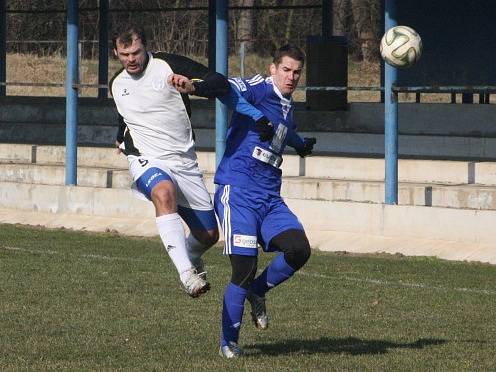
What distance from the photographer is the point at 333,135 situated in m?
21.1

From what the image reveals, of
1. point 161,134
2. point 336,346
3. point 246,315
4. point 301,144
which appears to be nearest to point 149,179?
point 161,134

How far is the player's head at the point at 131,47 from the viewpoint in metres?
8.92

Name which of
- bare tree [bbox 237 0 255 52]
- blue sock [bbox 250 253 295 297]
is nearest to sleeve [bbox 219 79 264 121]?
blue sock [bbox 250 253 295 297]

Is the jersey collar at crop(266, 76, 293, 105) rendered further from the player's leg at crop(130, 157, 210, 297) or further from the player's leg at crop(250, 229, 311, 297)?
the player's leg at crop(130, 157, 210, 297)

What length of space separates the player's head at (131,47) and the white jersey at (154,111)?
0.15 metres

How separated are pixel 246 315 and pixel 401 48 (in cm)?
464

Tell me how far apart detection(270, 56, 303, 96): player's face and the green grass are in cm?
172

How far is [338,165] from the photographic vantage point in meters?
18.8

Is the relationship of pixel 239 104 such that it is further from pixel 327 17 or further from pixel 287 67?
pixel 327 17

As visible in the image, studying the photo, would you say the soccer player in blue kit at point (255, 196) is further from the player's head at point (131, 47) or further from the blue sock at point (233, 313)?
the player's head at point (131, 47)

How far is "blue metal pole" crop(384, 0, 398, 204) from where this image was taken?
16000 millimetres

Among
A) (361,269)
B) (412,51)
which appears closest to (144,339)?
(361,269)

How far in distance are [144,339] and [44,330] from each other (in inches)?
32.2

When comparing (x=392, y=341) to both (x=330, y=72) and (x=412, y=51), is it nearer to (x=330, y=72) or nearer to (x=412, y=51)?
(x=412, y=51)
